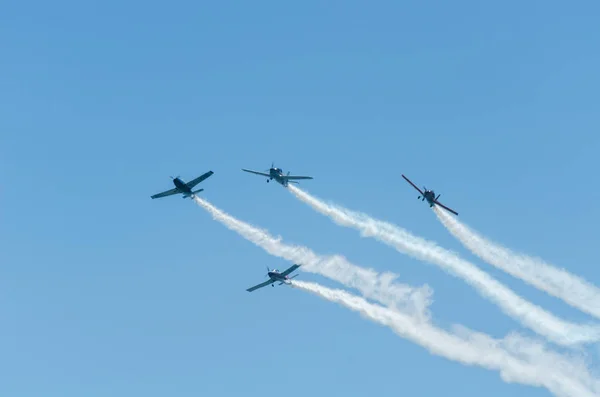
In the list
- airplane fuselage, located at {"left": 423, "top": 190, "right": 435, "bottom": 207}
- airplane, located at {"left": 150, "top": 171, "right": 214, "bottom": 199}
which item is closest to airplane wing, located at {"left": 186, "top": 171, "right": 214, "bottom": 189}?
airplane, located at {"left": 150, "top": 171, "right": 214, "bottom": 199}

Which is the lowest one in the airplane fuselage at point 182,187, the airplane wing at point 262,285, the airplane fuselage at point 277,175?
the airplane wing at point 262,285

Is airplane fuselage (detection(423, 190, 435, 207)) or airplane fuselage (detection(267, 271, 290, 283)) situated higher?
airplane fuselage (detection(423, 190, 435, 207))

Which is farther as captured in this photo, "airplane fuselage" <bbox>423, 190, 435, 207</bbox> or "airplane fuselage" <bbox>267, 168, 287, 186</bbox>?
"airplane fuselage" <bbox>267, 168, 287, 186</bbox>

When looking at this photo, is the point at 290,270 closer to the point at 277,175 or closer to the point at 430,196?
the point at 277,175

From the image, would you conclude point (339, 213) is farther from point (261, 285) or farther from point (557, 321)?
point (557, 321)

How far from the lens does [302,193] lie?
11456cm

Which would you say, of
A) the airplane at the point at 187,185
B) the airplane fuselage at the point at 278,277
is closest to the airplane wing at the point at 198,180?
the airplane at the point at 187,185

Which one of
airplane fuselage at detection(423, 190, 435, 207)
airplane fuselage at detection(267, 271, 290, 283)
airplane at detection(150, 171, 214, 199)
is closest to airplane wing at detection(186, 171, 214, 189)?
airplane at detection(150, 171, 214, 199)

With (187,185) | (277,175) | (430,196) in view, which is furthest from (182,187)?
(430,196)

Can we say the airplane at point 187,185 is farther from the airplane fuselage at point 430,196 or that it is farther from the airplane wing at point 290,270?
the airplane fuselage at point 430,196

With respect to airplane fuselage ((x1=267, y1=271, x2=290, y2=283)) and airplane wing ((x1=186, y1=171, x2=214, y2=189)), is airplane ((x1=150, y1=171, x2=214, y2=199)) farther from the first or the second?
airplane fuselage ((x1=267, y1=271, x2=290, y2=283))

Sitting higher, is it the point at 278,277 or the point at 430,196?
the point at 430,196

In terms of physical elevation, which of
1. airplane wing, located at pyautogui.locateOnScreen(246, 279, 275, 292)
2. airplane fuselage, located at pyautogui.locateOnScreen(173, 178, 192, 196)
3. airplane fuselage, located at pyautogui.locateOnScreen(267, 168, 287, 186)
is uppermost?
airplane fuselage, located at pyautogui.locateOnScreen(267, 168, 287, 186)

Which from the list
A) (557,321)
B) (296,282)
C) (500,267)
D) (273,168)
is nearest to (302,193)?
(273,168)
